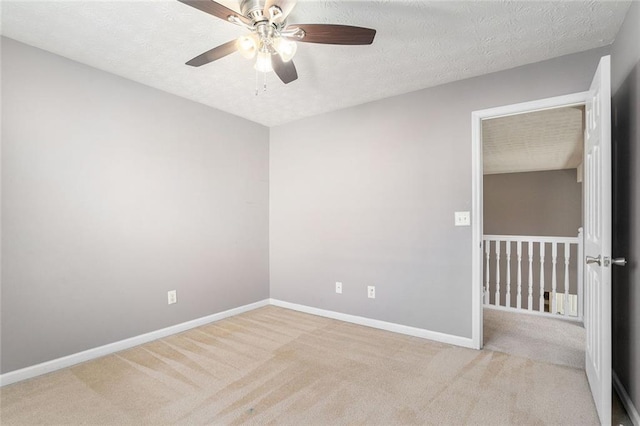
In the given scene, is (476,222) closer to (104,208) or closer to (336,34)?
(336,34)

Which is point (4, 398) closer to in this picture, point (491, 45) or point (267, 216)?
point (267, 216)

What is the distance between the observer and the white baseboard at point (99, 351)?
2.16 meters

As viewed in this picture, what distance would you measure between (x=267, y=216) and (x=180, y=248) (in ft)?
4.12

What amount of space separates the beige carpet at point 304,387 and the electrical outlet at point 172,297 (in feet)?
1.25

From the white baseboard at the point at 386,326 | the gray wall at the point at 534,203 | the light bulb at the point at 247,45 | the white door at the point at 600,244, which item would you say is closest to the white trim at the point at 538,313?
the white baseboard at the point at 386,326

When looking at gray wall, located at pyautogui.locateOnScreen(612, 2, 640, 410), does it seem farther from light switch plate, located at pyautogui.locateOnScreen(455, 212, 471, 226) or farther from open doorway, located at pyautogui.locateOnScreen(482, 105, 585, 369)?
light switch plate, located at pyautogui.locateOnScreen(455, 212, 471, 226)

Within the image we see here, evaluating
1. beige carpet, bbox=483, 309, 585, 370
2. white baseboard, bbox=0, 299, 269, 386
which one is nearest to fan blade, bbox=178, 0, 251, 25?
white baseboard, bbox=0, 299, 269, 386

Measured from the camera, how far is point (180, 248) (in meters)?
3.14

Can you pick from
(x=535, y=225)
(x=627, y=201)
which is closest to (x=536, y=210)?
(x=535, y=225)

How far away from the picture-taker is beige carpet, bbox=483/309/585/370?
99.7 inches

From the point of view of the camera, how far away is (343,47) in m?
2.26

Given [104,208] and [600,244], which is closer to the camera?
[600,244]

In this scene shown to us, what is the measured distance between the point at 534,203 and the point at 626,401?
7008 mm

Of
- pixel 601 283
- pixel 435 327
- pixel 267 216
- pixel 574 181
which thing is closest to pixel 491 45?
pixel 601 283
